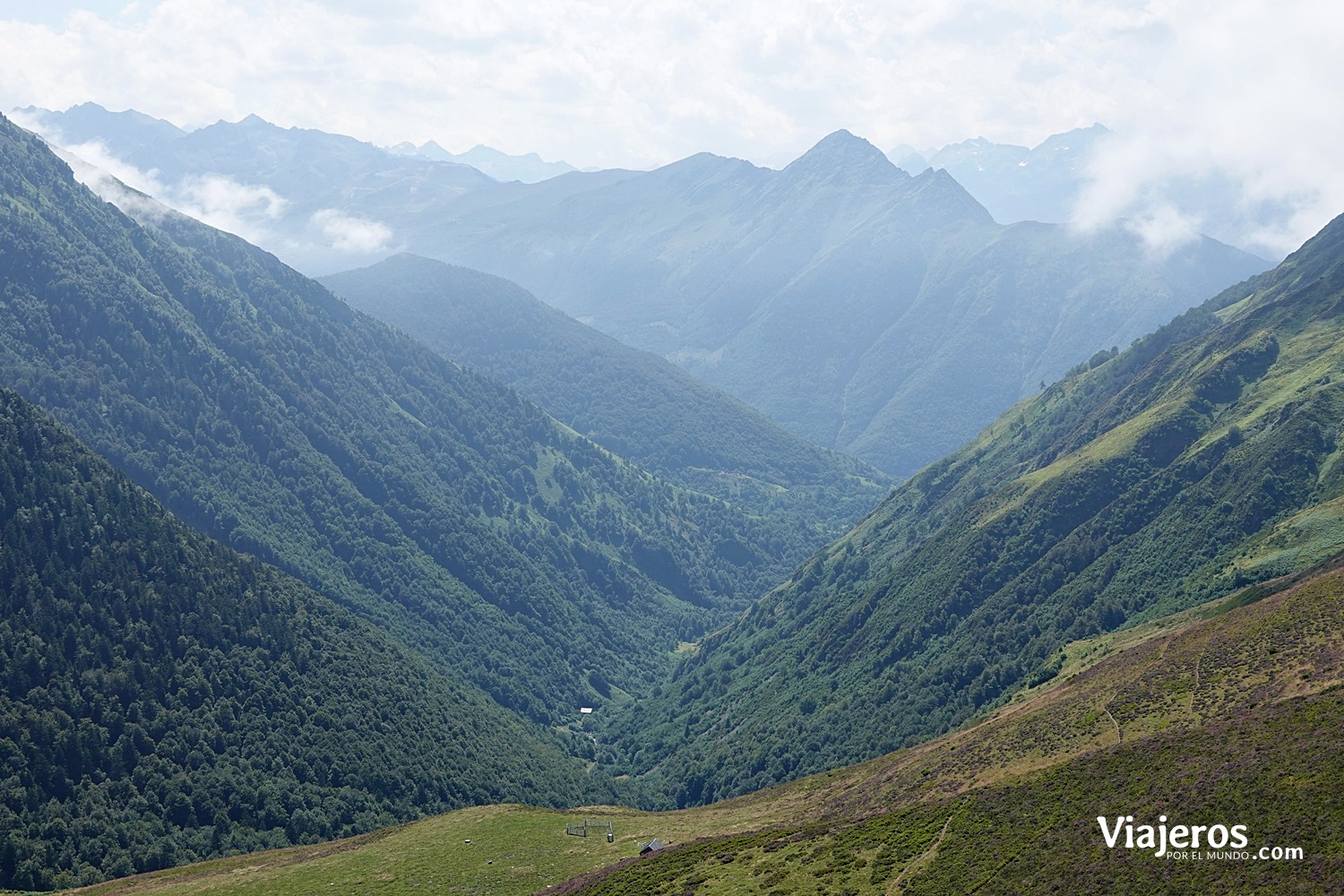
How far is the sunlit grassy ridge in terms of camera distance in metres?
80.2

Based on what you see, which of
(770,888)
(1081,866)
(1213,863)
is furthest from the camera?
(770,888)

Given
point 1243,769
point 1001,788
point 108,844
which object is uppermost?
point 1243,769

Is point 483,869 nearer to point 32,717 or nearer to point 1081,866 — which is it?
point 1081,866

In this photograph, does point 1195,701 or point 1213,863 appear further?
point 1195,701

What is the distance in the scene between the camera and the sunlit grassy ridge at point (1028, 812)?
80.2 metres

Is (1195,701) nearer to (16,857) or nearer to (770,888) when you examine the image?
(770,888)

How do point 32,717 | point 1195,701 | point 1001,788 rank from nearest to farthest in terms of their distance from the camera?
1. point 1001,788
2. point 1195,701
3. point 32,717

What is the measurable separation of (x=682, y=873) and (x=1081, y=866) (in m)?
41.7

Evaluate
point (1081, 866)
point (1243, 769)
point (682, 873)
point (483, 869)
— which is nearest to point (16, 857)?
point (483, 869)

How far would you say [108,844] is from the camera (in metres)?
186

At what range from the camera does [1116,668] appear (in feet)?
498

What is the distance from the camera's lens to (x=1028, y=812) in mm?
96250

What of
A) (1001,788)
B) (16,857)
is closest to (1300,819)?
(1001,788)

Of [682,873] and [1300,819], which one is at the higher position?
[1300,819]
